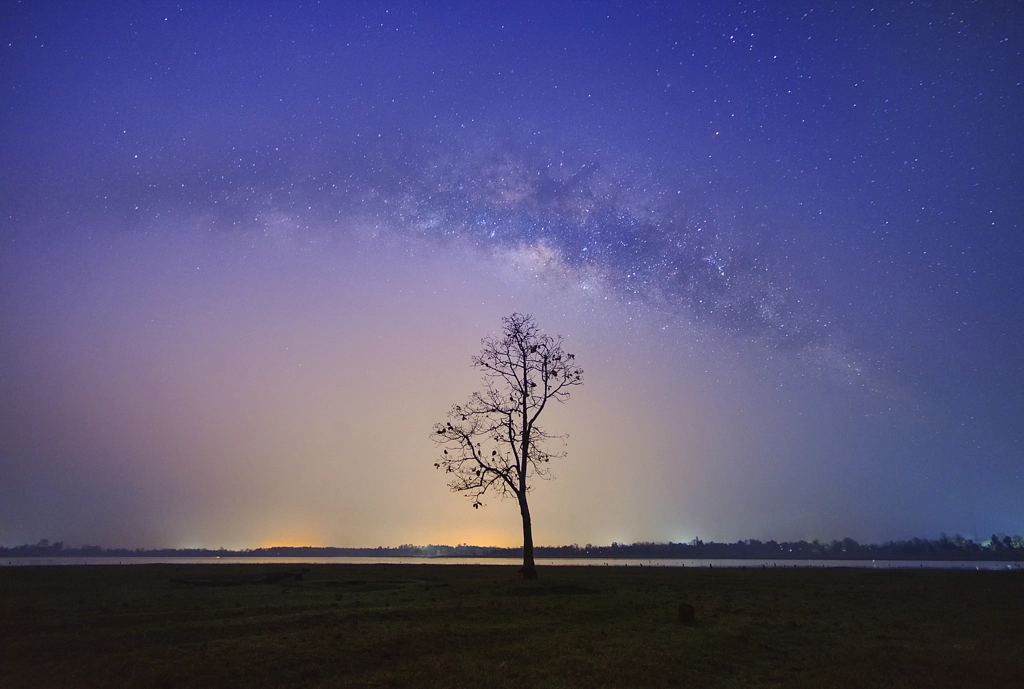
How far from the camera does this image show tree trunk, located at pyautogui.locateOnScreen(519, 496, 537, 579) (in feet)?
109

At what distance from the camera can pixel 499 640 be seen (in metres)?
15.1

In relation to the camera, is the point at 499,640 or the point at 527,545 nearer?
the point at 499,640

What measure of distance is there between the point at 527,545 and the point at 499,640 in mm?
19494

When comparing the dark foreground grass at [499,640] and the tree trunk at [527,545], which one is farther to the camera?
the tree trunk at [527,545]

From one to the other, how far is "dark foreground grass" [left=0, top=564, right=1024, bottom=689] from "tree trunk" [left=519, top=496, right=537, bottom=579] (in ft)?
26.0

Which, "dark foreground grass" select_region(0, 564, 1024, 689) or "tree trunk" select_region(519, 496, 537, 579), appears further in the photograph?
"tree trunk" select_region(519, 496, 537, 579)

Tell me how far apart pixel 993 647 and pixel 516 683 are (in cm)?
1351

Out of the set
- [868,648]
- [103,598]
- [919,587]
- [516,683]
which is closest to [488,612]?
[516,683]

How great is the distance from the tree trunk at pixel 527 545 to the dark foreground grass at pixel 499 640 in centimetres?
793

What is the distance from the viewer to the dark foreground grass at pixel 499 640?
39.6 feet

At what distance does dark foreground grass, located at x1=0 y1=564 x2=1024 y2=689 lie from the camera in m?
12.1

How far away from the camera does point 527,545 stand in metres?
34.1

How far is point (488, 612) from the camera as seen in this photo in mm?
19328

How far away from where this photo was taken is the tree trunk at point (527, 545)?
109 ft
